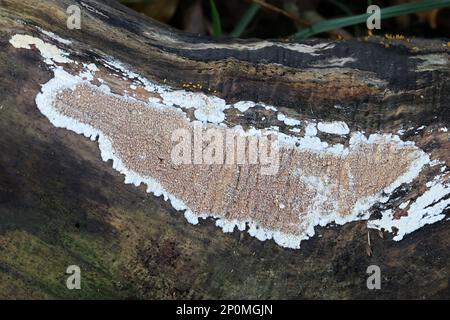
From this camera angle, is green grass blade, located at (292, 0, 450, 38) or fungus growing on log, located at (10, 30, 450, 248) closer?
fungus growing on log, located at (10, 30, 450, 248)

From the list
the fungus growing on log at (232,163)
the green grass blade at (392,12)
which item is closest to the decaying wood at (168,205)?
the fungus growing on log at (232,163)

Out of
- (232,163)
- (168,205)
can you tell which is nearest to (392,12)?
(232,163)

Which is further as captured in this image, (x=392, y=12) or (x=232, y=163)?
(x=392, y=12)

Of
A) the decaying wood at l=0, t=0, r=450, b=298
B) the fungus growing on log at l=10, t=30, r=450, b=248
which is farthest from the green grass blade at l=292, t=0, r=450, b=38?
the fungus growing on log at l=10, t=30, r=450, b=248

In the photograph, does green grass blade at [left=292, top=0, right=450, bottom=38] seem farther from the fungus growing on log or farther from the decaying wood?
the fungus growing on log

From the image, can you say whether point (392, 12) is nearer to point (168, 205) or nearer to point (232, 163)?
point (232, 163)

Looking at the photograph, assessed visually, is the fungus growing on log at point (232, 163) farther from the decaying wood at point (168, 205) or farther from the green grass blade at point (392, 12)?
the green grass blade at point (392, 12)

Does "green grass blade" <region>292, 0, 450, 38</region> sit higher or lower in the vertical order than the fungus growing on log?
higher

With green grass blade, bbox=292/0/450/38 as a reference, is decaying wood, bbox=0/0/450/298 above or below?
below

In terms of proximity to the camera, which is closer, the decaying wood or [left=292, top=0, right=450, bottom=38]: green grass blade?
the decaying wood
